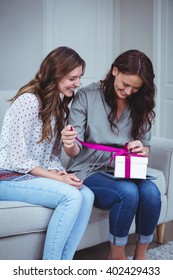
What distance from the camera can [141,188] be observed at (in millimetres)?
1464

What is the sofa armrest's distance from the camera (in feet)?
5.94

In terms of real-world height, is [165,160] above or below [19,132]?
below

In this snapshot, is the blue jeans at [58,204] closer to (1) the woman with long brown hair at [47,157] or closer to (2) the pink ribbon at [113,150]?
(1) the woman with long brown hair at [47,157]

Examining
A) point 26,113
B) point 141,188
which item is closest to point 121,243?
point 141,188

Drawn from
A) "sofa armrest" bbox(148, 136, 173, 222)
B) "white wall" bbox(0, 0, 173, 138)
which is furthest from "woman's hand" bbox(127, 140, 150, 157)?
"white wall" bbox(0, 0, 173, 138)

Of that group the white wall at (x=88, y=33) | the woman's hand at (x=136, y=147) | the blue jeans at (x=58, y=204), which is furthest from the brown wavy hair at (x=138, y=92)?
the white wall at (x=88, y=33)

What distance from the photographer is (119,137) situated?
1.59m

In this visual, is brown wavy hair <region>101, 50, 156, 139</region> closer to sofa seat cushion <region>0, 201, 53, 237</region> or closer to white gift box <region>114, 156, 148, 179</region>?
white gift box <region>114, 156, 148, 179</region>

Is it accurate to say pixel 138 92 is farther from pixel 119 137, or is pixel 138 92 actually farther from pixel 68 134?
pixel 68 134

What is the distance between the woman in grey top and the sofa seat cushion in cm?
20

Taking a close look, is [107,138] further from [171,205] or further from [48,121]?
[171,205]

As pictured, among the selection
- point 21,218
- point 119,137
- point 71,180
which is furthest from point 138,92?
point 21,218

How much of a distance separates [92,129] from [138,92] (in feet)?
0.66

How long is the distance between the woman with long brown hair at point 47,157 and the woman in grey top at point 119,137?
0.08 m
